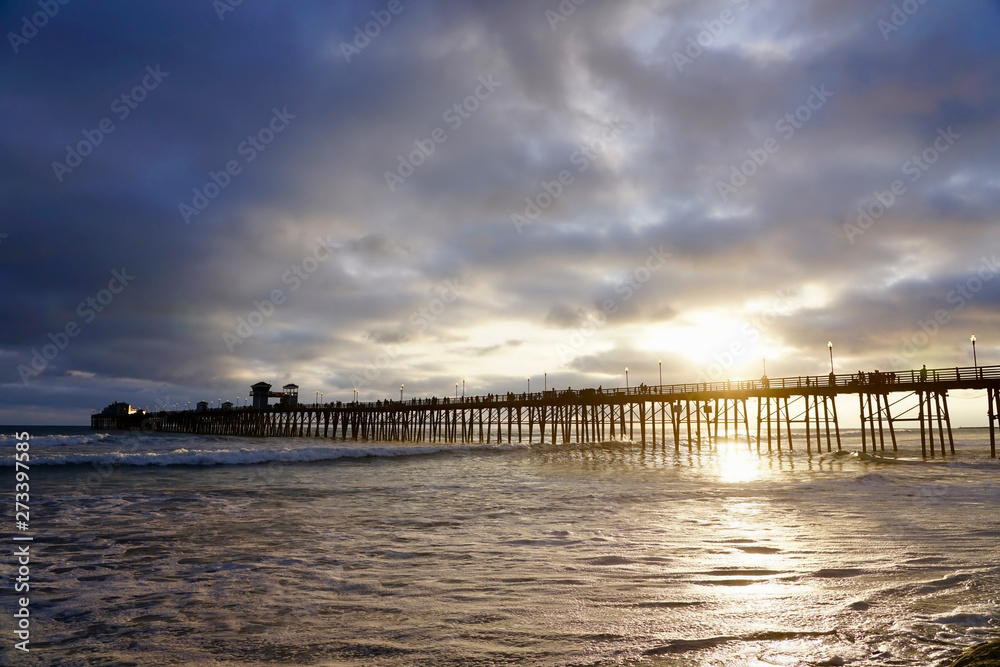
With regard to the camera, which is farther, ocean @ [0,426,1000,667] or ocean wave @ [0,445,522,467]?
ocean wave @ [0,445,522,467]

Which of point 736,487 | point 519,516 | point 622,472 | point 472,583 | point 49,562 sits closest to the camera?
point 472,583

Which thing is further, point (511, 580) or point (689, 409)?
point (689, 409)

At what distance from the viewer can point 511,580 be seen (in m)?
7.32

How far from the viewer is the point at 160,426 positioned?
13025 centimetres

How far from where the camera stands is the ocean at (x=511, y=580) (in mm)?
5059

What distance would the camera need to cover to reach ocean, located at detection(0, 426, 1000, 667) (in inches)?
199

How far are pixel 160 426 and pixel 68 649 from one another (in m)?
146

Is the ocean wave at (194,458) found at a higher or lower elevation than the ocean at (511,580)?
lower

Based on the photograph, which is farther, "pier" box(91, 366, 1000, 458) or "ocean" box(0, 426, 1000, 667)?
"pier" box(91, 366, 1000, 458)

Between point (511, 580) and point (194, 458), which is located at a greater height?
point (511, 580)

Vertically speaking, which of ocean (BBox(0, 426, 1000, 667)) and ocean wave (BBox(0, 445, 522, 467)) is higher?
ocean (BBox(0, 426, 1000, 667))

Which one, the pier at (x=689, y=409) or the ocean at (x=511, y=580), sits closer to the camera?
the ocean at (x=511, y=580)

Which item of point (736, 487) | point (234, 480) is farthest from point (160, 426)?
point (736, 487)

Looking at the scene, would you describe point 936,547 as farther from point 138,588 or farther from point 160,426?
point 160,426
